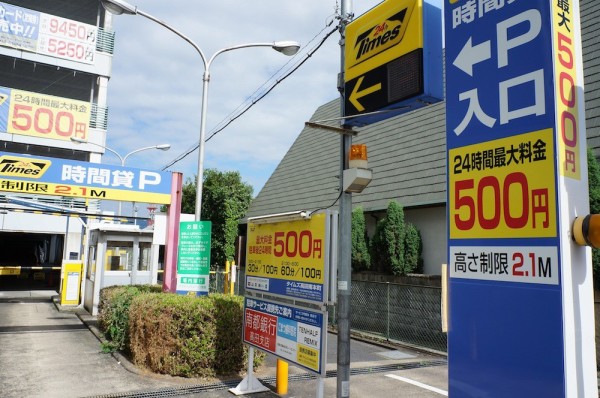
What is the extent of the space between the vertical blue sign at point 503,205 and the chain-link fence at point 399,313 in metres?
7.60

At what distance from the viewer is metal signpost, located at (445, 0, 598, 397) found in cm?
309

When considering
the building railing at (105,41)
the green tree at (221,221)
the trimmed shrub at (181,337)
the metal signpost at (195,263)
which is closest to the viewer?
the trimmed shrub at (181,337)

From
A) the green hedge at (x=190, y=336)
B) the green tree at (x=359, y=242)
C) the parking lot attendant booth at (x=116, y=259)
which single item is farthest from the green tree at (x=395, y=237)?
the parking lot attendant booth at (x=116, y=259)

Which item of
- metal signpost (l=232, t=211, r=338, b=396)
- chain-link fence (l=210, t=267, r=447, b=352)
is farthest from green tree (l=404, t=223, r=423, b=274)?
metal signpost (l=232, t=211, r=338, b=396)

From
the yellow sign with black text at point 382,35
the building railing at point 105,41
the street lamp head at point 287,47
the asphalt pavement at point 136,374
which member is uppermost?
the building railing at point 105,41

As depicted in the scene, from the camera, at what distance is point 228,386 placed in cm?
716

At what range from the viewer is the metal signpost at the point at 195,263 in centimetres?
914

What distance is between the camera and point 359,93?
5.34 m

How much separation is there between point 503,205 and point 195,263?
691 cm

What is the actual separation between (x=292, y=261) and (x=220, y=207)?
52.6 ft

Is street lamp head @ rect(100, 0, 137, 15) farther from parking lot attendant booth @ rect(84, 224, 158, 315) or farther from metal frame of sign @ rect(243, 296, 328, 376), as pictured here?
parking lot attendant booth @ rect(84, 224, 158, 315)

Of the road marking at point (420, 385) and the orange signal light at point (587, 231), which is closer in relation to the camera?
the orange signal light at point (587, 231)

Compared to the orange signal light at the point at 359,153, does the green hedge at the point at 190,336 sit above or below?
below

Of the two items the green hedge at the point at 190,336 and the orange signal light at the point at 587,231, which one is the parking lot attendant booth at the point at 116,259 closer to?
the green hedge at the point at 190,336
